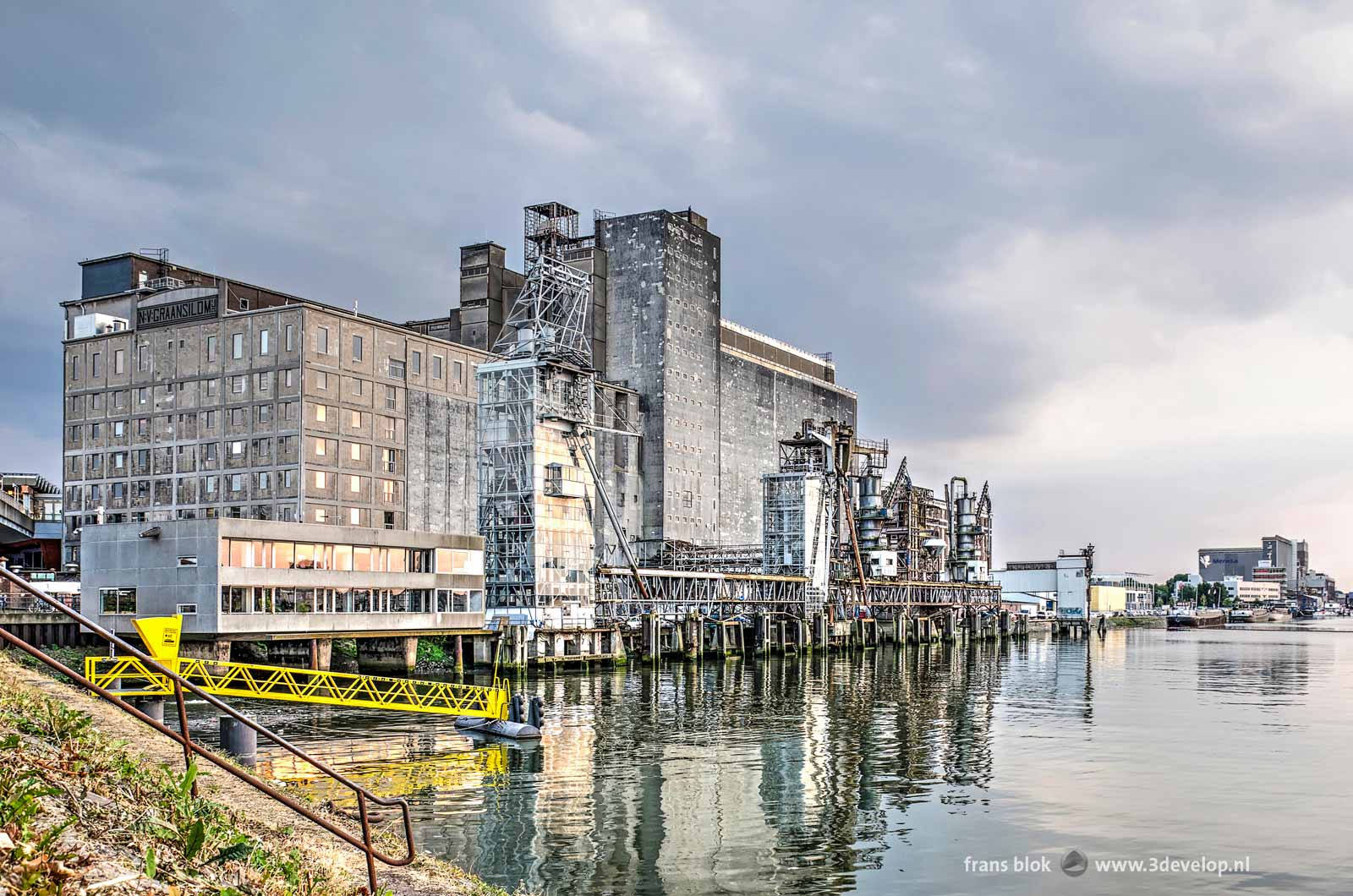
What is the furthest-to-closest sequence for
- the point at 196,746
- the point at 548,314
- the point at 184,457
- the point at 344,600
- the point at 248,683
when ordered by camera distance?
the point at 184,457, the point at 548,314, the point at 344,600, the point at 248,683, the point at 196,746

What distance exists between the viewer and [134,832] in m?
14.9

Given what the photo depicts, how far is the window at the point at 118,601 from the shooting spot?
7406 centimetres

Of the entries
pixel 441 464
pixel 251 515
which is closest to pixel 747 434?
pixel 441 464

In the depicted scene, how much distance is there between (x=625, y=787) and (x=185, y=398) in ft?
315

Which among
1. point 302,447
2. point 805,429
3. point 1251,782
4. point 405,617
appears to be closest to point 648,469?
point 805,429

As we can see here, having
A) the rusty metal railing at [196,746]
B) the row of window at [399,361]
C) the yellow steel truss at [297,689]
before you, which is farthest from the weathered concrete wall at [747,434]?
the rusty metal railing at [196,746]

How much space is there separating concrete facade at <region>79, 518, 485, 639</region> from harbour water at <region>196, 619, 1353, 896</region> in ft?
55.9

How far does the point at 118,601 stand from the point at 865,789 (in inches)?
2069

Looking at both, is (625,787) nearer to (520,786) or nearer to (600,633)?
(520,786)

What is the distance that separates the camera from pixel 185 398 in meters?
121

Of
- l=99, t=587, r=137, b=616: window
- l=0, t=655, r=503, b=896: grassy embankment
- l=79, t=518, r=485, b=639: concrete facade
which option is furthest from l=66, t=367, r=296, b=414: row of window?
l=0, t=655, r=503, b=896: grassy embankment

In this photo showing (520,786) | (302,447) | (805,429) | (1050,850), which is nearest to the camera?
(1050,850)

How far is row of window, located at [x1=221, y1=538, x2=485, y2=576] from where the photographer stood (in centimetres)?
7425

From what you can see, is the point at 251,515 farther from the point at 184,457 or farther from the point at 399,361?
the point at 399,361
